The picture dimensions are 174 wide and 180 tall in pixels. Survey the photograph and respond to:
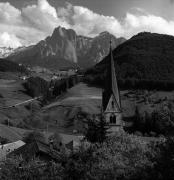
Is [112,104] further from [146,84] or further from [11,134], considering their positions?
[146,84]

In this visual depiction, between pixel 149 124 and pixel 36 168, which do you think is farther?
pixel 149 124

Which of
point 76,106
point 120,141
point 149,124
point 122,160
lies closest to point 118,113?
point 120,141

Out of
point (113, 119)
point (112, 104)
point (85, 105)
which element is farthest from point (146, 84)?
point (113, 119)

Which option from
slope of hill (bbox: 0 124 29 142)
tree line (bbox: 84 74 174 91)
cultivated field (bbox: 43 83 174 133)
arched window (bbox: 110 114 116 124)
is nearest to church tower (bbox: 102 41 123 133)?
arched window (bbox: 110 114 116 124)

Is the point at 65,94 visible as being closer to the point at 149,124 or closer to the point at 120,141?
the point at 149,124

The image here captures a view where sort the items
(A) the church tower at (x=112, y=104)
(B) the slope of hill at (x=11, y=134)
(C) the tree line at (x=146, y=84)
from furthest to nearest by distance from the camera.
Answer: (C) the tree line at (x=146, y=84)
(B) the slope of hill at (x=11, y=134)
(A) the church tower at (x=112, y=104)

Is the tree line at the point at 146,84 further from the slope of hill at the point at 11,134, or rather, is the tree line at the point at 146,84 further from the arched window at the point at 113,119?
the arched window at the point at 113,119

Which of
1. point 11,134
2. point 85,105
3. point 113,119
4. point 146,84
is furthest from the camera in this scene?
point 146,84

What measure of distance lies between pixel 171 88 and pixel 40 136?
100 metres

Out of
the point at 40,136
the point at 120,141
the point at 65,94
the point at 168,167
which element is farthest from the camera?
the point at 65,94

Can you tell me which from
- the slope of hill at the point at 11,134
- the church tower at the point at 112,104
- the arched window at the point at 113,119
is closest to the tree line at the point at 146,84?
the slope of hill at the point at 11,134

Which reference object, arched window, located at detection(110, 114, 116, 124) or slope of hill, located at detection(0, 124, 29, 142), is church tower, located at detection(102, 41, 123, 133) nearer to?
arched window, located at detection(110, 114, 116, 124)

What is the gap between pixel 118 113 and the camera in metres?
55.9

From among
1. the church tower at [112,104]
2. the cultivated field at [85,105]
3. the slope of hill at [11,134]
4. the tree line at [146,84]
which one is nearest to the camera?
the church tower at [112,104]
